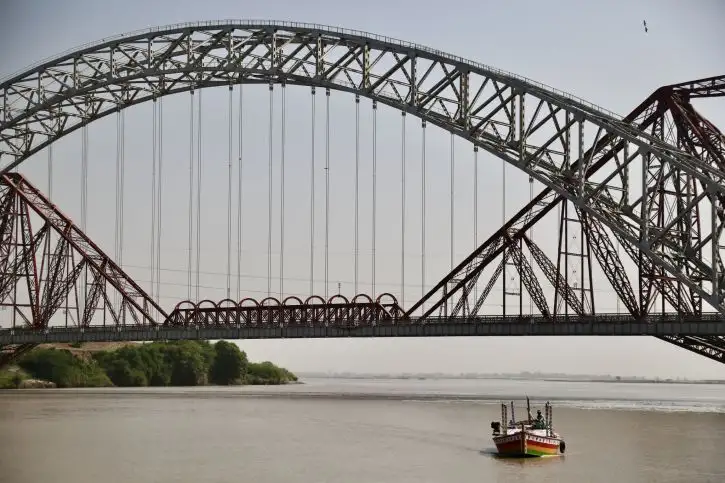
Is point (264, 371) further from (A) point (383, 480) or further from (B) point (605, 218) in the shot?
(A) point (383, 480)

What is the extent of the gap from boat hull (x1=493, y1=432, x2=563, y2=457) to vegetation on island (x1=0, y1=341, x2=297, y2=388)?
76199mm

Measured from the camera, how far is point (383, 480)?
44.7 m

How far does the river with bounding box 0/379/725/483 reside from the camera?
46.5 meters

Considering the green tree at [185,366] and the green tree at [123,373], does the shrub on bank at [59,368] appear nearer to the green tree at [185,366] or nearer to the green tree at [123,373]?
the green tree at [123,373]

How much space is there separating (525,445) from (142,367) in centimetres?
8810

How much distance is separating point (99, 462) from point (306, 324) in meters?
55.4

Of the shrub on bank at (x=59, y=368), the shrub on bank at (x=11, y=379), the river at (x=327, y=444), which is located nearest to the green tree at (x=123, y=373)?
the shrub on bank at (x=59, y=368)

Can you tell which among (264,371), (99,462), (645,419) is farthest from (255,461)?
(264,371)

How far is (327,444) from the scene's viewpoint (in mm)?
58312

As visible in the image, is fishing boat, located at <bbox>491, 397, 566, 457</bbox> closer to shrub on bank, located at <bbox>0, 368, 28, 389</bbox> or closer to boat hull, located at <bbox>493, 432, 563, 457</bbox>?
boat hull, located at <bbox>493, 432, 563, 457</bbox>

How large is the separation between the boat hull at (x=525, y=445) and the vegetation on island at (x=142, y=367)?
76.2 metres

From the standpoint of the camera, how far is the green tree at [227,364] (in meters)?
147

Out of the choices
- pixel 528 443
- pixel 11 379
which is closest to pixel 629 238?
pixel 528 443

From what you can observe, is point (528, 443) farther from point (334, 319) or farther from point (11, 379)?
point (11, 379)
